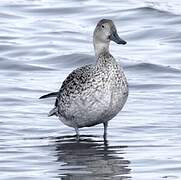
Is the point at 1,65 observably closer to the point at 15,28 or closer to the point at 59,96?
the point at 15,28

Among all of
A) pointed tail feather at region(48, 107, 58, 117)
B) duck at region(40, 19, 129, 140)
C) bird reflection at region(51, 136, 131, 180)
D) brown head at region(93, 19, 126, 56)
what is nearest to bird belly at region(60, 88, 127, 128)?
duck at region(40, 19, 129, 140)

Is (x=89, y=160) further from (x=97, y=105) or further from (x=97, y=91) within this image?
(x=97, y=91)

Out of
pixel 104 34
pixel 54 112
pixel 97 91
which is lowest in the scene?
pixel 54 112

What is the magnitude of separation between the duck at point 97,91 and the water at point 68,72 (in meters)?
0.33

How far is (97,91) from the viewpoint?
12.7 metres

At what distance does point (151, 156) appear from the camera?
1193 cm

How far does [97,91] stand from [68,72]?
5.38 meters

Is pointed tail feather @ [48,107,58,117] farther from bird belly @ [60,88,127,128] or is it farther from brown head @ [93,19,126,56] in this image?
brown head @ [93,19,126,56]

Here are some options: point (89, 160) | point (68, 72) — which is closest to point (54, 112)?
point (89, 160)

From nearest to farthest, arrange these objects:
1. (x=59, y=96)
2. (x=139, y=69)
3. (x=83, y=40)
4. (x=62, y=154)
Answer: (x=62, y=154) < (x=59, y=96) < (x=139, y=69) < (x=83, y=40)

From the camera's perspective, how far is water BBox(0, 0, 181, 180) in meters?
11.7

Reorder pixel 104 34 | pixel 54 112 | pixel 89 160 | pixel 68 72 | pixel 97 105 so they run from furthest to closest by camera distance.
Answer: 1. pixel 68 72
2. pixel 54 112
3. pixel 104 34
4. pixel 97 105
5. pixel 89 160

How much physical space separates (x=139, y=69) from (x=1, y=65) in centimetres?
227

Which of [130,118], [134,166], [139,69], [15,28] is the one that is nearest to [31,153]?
[134,166]
